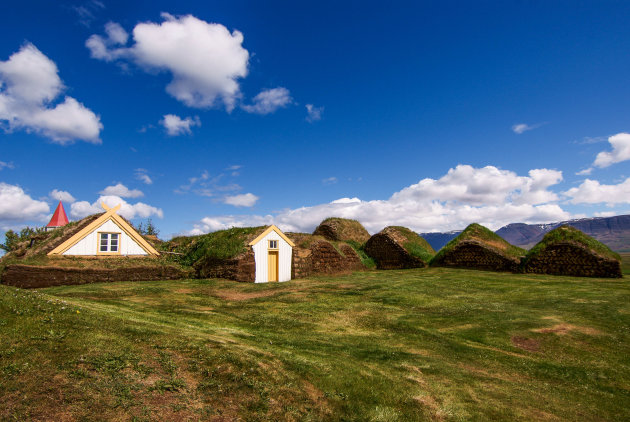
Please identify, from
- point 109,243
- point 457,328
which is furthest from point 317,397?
point 109,243

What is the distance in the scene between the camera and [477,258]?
29094 millimetres

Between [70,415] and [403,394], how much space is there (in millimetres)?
5114

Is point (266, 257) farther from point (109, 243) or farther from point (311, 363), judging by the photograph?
point (311, 363)

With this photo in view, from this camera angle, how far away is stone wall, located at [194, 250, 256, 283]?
75.8ft

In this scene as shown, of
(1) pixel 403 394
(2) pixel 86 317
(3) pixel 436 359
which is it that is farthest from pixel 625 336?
(2) pixel 86 317

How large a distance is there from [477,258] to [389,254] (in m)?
8.88

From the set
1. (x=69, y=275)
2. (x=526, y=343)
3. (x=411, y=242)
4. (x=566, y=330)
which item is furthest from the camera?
(x=411, y=242)

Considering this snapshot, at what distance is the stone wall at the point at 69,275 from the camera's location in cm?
1731

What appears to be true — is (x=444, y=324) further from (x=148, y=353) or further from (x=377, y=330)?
(x=148, y=353)

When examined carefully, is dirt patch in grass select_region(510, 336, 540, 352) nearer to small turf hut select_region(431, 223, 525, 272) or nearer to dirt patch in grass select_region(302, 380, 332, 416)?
dirt patch in grass select_region(302, 380, 332, 416)

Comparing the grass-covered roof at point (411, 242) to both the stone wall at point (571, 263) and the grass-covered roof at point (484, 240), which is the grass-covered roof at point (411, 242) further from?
the stone wall at point (571, 263)

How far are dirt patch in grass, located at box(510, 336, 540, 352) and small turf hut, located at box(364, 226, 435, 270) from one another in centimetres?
A: 2383

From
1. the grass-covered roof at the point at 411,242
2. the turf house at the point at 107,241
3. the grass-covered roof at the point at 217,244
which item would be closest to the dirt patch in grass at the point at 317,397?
the grass-covered roof at the point at 217,244

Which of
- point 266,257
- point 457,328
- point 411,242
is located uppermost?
point 411,242
